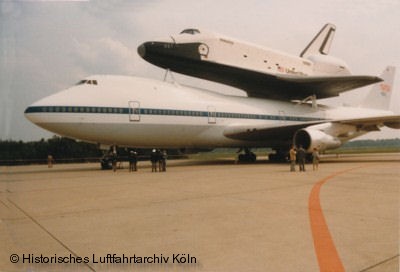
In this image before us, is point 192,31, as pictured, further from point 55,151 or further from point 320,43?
point 55,151

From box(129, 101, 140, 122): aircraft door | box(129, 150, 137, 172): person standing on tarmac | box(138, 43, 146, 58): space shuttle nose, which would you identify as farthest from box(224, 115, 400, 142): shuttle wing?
box(138, 43, 146, 58): space shuttle nose

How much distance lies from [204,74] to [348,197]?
60.3 feet

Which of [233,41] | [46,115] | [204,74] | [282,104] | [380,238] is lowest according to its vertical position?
[380,238]

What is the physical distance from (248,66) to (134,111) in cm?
1137

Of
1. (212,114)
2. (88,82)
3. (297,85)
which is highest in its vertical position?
(297,85)

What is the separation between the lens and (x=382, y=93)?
31766mm

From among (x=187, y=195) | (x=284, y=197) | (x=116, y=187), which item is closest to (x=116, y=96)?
(x=116, y=187)

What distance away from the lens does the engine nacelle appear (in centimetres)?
1849

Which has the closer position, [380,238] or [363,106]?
[380,238]

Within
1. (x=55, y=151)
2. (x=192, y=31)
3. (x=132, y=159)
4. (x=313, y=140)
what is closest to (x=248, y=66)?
(x=192, y=31)

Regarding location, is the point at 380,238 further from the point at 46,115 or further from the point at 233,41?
the point at 233,41

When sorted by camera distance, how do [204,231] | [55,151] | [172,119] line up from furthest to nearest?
[55,151]
[172,119]
[204,231]

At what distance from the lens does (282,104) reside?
25906mm

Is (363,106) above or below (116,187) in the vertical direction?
above
